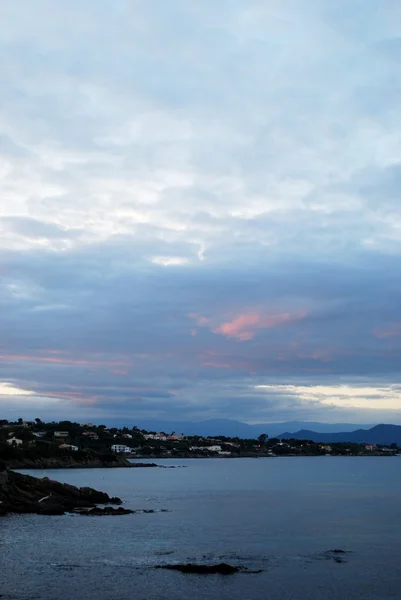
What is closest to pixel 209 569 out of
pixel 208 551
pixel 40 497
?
pixel 208 551

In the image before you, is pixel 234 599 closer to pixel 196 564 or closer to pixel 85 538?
pixel 196 564

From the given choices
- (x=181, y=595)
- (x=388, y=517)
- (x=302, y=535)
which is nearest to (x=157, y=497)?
(x=388, y=517)

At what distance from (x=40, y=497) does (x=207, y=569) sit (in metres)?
40.9

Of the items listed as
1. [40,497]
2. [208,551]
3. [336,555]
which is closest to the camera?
[336,555]

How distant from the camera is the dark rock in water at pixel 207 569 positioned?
1652 inches

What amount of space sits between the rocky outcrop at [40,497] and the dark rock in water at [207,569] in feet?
104

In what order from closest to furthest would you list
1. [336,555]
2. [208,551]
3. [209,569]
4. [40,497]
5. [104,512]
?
1. [209,569]
2. [336,555]
3. [208,551]
4. [104,512]
5. [40,497]

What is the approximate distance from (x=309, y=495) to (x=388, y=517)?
34.3m

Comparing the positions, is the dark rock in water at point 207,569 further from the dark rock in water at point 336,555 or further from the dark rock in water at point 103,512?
the dark rock in water at point 103,512

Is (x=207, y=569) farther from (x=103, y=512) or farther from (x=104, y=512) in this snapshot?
(x=103, y=512)

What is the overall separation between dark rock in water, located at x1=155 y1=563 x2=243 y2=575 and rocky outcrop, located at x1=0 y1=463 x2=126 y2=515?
104 feet

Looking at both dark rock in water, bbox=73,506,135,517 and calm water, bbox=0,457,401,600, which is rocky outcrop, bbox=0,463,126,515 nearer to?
dark rock in water, bbox=73,506,135,517

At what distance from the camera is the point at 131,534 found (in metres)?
58.2

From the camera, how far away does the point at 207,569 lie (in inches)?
1672
